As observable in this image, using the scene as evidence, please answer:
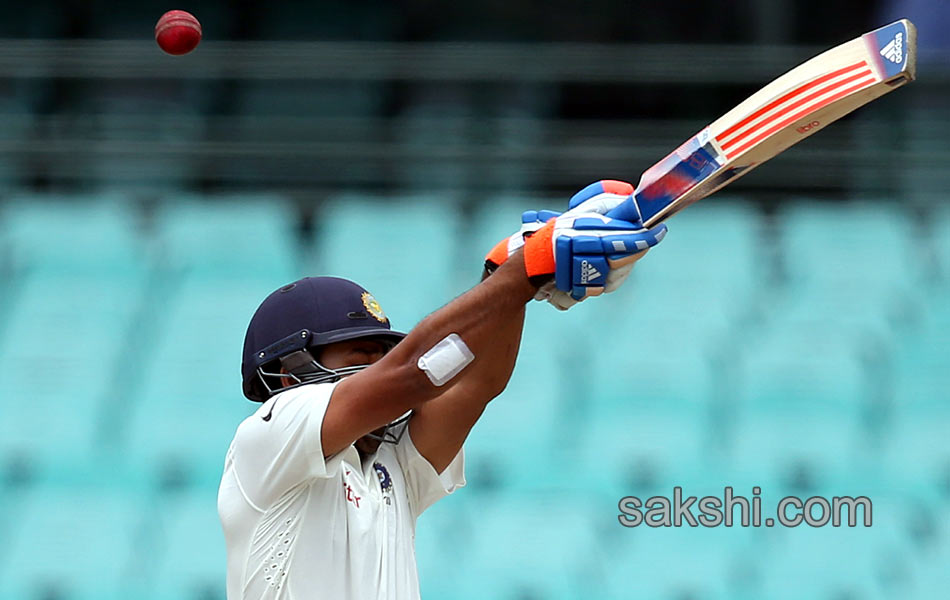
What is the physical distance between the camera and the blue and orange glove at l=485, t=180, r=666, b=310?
89.3 inches

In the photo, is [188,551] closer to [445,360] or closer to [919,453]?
[919,453]

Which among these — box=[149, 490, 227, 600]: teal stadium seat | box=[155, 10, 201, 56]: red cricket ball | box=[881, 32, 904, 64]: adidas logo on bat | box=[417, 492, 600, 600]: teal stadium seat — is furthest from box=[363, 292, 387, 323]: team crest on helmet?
box=[149, 490, 227, 600]: teal stadium seat

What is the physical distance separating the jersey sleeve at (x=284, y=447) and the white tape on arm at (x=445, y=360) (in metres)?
0.20

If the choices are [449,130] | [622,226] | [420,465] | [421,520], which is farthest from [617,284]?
[449,130]

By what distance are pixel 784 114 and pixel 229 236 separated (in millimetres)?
4006

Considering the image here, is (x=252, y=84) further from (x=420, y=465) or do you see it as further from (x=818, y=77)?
(x=818, y=77)

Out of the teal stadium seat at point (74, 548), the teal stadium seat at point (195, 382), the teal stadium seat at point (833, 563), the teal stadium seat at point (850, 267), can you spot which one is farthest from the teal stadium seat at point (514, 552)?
the teal stadium seat at point (850, 267)

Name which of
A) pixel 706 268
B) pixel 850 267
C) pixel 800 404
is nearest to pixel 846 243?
pixel 850 267

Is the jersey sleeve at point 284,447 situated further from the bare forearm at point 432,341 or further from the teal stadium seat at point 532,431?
the teal stadium seat at point 532,431

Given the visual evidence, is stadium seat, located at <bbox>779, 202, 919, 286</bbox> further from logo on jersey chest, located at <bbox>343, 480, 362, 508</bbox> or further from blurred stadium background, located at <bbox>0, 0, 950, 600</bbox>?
logo on jersey chest, located at <bbox>343, 480, 362, 508</bbox>

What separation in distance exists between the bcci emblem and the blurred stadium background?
2315 mm

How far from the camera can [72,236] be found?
6.04 m

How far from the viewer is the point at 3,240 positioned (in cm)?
604

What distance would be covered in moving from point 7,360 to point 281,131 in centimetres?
142
